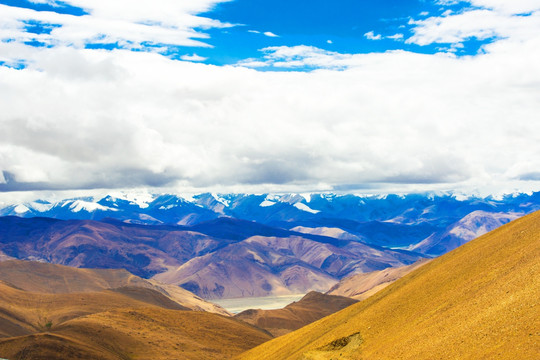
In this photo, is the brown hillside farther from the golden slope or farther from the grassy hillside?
the golden slope

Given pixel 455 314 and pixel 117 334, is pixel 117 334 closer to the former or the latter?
pixel 117 334

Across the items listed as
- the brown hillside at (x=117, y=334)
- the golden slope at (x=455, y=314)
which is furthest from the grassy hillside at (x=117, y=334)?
the golden slope at (x=455, y=314)

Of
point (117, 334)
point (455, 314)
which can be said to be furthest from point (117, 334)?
point (455, 314)

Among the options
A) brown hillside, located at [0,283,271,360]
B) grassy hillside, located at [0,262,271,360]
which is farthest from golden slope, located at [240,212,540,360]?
brown hillside, located at [0,283,271,360]

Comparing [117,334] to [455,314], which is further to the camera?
[117,334]

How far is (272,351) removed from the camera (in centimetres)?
10125

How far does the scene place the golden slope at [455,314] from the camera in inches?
2055

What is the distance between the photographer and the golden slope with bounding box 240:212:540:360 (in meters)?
52.2

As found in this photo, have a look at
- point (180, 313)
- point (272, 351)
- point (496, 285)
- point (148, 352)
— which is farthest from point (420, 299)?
point (180, 313)

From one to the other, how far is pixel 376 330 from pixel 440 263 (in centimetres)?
2501

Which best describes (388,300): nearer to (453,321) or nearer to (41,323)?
(453,321)

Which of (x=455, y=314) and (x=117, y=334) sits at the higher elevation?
(x=455, y=314)

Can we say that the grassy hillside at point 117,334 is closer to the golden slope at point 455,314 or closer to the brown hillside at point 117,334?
the brown hillside at point 117,334

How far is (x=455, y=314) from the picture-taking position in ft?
208
